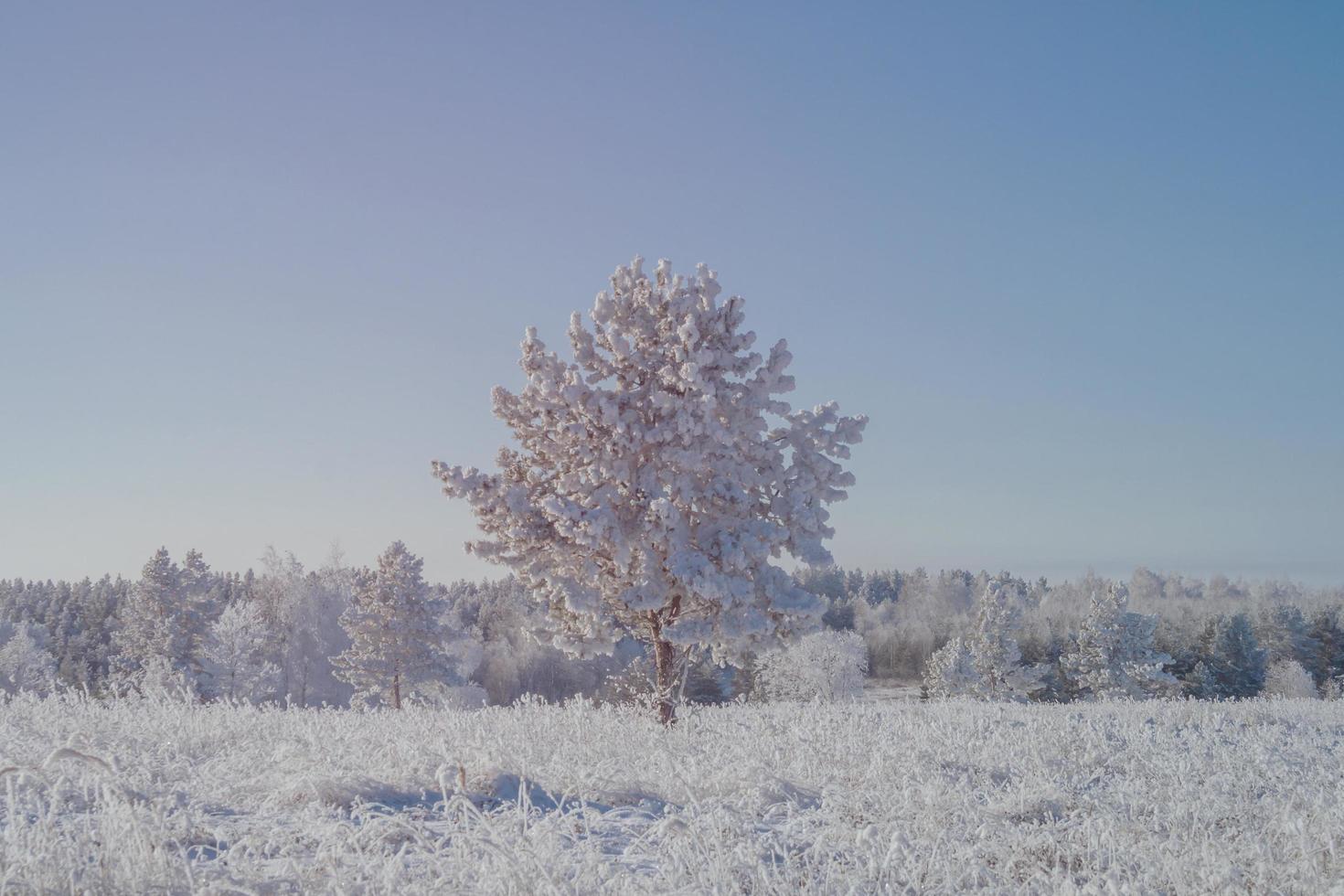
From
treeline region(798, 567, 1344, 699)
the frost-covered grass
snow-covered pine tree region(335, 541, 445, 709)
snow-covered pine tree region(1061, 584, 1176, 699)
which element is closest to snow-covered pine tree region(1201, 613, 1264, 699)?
treeline region(798, 567, 1344, 699)

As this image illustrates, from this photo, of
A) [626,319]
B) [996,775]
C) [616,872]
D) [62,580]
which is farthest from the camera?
[62,580]

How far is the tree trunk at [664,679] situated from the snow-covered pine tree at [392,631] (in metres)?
27.3

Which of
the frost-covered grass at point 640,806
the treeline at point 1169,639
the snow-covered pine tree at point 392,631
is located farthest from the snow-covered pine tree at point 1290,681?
the frost-covered grass at point 640,806

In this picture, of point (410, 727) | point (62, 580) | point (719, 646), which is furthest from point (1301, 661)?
point (62, 580)

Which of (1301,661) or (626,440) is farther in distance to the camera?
(1301,661)

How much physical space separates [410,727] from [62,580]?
12681 cm

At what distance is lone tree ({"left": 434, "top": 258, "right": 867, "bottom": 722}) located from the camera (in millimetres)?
10797

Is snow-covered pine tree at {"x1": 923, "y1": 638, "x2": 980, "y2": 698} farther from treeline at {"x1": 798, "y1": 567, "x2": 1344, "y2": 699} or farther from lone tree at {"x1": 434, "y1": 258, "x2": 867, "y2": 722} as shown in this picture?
lone tree at {"x1": 434, "y1": 258, "x2": 867, "y2": 722}

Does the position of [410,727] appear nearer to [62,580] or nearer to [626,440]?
[626,440]

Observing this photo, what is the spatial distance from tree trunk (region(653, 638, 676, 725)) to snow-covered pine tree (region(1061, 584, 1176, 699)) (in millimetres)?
42773

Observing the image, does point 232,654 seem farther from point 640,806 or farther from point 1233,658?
point 1233,658

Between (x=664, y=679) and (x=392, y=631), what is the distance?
28005 mm

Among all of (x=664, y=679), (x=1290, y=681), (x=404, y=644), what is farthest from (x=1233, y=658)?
(x=664, y=679)

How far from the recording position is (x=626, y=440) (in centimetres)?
1113
